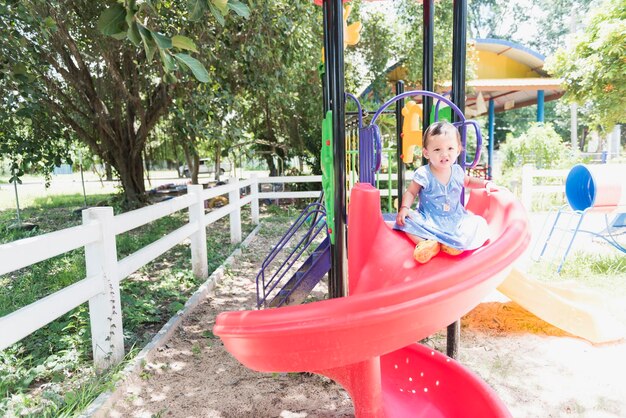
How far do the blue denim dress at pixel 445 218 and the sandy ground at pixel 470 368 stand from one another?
3.73 ft

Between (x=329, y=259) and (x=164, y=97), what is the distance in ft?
20.6

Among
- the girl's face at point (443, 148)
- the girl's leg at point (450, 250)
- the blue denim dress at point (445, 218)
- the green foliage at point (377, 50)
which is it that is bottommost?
the girl's leg at point (450, 250)

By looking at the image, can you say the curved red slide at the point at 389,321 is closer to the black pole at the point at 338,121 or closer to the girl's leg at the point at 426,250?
the girl's leg at the point at 426,250

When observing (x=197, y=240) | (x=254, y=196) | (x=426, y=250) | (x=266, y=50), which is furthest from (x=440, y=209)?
(x=254, y=196)

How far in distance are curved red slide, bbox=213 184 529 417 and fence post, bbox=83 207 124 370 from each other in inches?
61.9

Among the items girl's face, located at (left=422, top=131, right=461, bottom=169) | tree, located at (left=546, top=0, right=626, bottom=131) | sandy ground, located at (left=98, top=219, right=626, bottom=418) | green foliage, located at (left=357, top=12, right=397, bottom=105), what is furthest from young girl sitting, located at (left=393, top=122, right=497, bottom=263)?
green foliage, located at (left=357, top=12, right=397, bottom=105)

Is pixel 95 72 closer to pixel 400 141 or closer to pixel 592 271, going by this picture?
pixel 400 141

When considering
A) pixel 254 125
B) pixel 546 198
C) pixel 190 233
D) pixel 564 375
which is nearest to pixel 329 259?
pixel 564 375

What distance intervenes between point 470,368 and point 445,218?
1.34 metres

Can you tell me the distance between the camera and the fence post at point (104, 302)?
2975mm

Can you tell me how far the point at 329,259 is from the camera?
10.9ft

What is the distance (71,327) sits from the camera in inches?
145

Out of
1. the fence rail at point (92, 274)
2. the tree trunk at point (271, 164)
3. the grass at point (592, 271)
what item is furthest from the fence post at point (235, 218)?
the tree trunk at point (271, 164)

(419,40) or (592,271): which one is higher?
(419,40)
